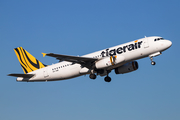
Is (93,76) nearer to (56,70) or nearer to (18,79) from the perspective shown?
(56,70)

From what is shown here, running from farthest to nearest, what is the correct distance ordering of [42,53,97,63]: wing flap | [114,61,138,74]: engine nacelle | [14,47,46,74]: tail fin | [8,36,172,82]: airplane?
[14,47,46,74]: tail fin
[114,61,138,74]: engine nacelle
[8,36,172,82]: airplane
[42,53,97,63]: wing flap

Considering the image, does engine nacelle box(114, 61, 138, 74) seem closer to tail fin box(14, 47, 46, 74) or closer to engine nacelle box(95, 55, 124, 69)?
engine nacelle box(95, 55, 124, 69)

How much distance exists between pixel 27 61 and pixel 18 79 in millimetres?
4810

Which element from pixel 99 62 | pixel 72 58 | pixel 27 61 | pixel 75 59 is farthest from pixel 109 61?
pixel 27 61

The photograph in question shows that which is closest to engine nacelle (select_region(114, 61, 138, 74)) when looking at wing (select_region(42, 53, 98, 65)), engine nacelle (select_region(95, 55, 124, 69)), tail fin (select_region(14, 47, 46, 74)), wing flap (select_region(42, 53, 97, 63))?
engine nacelle (select_region(95, 55, 124, 69))

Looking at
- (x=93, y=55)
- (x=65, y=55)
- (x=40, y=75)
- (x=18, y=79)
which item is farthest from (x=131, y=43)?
(x=18, y=79)

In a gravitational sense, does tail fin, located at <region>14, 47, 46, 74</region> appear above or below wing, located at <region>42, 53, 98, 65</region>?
above

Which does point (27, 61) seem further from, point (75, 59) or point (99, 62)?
point (99, 62)

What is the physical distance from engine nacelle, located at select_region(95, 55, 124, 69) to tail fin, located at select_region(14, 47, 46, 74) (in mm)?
12195

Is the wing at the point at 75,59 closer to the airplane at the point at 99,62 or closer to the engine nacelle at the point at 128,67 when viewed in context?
the airplane at the point at 99,62

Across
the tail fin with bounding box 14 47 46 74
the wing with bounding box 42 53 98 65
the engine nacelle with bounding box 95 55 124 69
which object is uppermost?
the tail fin with bounding box 14 47 46 74

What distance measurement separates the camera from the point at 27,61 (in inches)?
2074

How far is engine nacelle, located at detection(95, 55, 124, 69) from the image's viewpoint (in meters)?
42.3

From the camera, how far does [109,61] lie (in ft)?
140
